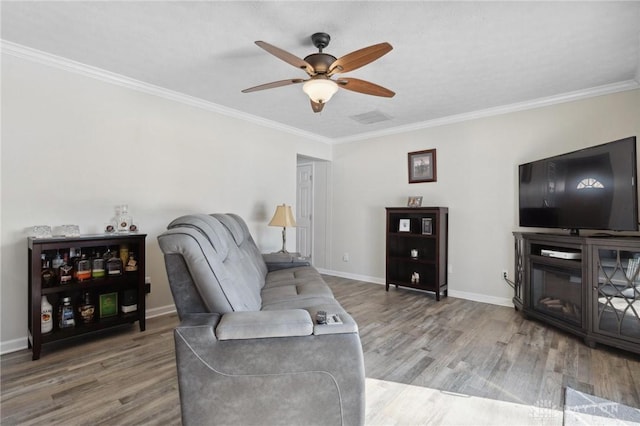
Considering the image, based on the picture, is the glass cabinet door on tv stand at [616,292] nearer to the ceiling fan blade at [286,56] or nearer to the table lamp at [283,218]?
the ceiling fan blade at [286,56]

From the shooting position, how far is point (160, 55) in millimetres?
2484

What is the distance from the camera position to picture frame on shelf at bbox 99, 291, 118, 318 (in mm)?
2674

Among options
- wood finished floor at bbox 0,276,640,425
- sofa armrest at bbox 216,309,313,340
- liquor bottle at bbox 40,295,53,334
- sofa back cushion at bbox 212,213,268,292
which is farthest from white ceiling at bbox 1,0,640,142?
wood finished floor at bbox 0,276,640,425

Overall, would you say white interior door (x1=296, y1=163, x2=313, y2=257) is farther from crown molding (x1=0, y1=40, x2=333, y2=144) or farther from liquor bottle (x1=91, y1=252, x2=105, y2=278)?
liquor bottle (x1=91, y1=252, x2=105, y2=278)

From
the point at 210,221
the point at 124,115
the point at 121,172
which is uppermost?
the point at 124,115

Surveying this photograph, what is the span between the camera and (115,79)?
2863mm

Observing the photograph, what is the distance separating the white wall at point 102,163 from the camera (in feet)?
7.84

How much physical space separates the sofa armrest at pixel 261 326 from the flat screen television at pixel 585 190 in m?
2.68

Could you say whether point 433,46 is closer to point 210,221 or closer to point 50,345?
point 210,221

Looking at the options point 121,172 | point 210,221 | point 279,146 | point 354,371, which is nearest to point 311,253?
point 279,146

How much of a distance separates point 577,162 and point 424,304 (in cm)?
213

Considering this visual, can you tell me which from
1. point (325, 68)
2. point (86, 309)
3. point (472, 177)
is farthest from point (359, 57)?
point (86, 309)

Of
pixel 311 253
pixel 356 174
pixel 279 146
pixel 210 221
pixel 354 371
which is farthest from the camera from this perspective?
pixel 311 253

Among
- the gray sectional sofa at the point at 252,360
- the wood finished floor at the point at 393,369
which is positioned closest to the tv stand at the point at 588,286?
the wood finished floor at the point at 393,369
